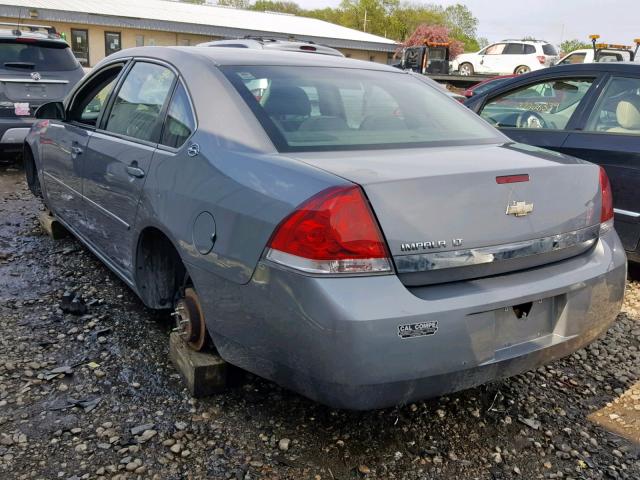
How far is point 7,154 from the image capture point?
7.62 m

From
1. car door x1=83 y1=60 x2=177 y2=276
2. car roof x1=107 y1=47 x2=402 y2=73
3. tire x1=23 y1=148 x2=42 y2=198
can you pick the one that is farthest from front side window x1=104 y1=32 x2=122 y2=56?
car roof x1=107 y1=47 x2=402 y2=73

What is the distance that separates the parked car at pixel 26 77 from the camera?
7274mm

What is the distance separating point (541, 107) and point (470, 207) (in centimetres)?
335

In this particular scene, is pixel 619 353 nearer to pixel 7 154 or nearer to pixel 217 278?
pixel 217 278

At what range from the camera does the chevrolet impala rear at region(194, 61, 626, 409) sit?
2.01 metres

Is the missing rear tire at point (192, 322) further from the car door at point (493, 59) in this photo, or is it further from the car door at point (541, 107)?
the car door at point (493, 59)

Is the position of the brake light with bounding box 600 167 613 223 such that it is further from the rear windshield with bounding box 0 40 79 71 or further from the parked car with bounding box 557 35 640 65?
the parked car with bounding box 557 35 640 65

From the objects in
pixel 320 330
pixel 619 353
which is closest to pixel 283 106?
pixel 320 330

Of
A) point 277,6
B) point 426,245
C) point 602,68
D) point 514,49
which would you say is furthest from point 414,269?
point 277,6

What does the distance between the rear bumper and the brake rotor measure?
274 mm

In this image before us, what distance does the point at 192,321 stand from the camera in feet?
9.12

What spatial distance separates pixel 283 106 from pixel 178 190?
0.60 m

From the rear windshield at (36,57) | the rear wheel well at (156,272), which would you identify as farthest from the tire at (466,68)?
the rear wheel well at (156,272)

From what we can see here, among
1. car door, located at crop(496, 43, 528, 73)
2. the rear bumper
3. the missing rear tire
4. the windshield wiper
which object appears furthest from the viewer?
car door, located at crop(496, 43, 528, 73)
